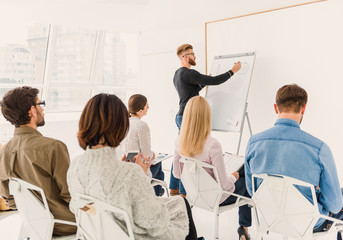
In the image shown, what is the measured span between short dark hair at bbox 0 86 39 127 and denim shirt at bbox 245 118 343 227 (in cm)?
142

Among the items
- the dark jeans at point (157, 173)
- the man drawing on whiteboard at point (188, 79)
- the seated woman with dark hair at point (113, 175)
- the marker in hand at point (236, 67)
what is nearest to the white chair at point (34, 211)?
the seated woman with dark hair at point (113, 175)

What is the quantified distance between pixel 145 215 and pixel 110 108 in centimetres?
50

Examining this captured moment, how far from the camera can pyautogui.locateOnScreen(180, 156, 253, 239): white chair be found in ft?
6.79

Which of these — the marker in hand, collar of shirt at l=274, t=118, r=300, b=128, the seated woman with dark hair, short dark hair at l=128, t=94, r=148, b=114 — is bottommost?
the seated woman with dark hair

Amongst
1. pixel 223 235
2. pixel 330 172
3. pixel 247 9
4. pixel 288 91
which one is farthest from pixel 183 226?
pixel 247 9

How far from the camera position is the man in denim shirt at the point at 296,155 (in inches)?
64.9

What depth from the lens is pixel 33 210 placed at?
1.68m

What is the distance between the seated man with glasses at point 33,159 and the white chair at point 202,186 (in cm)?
81

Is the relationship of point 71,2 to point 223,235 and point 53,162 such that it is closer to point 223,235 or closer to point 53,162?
point 53,162

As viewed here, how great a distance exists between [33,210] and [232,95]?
8.09 feet

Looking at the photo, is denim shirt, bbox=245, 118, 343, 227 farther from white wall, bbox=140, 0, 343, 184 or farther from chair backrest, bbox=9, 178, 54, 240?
white wall, bbox=140, 0, 343, 184

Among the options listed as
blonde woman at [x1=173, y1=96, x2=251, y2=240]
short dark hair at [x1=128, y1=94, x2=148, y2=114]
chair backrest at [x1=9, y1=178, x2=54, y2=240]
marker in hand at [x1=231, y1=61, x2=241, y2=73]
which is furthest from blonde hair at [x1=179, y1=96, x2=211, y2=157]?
marker in hand at [x1=231, y1=61, x2=241, y2=73]

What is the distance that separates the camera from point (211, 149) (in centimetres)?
216

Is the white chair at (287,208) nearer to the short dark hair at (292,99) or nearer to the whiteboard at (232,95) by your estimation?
the short dark hair at (292,99)
